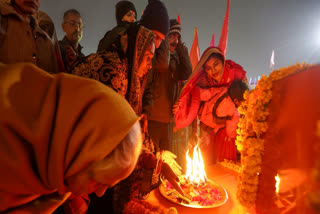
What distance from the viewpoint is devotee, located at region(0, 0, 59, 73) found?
1061 millimetres

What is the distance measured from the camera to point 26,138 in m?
0.54

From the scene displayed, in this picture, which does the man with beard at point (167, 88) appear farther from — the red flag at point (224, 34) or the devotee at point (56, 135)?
the devotee at point (56, 135)

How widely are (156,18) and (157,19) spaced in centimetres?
2

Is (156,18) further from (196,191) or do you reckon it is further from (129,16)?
(196,191)

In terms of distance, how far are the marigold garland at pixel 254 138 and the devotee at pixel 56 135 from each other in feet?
3.47

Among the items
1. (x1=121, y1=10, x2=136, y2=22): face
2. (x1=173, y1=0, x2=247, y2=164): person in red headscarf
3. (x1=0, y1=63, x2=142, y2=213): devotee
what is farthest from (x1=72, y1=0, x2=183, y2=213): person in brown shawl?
(x1=173, y1=0, x2=247, y2=164): person in red headscarf

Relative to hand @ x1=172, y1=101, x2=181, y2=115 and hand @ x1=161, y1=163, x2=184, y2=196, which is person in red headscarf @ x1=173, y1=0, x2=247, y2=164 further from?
hand @ x1=161, y1=163, x2=184, y2=196

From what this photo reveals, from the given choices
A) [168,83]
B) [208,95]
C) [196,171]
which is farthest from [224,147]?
[168,83]

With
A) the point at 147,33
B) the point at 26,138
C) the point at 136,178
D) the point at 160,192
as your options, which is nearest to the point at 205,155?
the point at 160,192

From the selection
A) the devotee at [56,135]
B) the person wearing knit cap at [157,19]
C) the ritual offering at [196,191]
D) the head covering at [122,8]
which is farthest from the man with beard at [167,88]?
the devotee at [56,135]

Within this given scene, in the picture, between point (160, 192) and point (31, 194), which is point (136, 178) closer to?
point (160, 192)

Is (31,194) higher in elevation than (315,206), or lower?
lower

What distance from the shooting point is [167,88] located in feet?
10.4

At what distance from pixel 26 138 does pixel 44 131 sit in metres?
0.06
